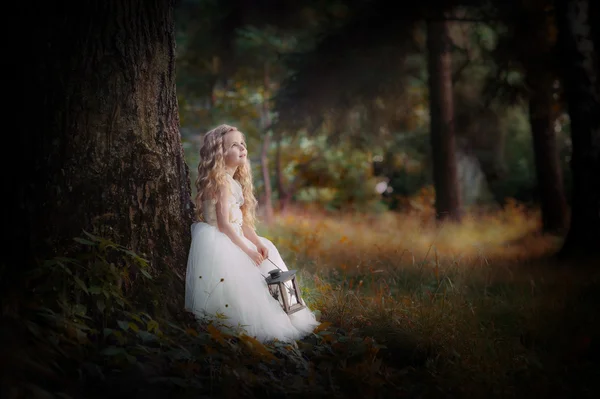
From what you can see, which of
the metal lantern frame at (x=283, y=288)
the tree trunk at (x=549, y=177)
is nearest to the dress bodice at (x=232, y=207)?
the metal lantern frame at (x=283, y=288)

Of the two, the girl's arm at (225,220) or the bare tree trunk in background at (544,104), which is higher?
the bare tree trunk in background at (544,104)

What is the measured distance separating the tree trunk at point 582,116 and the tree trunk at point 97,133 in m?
5.51

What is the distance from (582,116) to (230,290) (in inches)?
223

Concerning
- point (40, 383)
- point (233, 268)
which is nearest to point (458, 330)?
point (233, 268)

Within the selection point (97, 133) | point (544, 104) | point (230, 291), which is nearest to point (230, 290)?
point (230, 291)

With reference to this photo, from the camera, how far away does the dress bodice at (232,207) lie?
4.14 m

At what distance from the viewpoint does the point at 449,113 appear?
10.7 m

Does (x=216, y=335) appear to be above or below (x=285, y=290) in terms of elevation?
below

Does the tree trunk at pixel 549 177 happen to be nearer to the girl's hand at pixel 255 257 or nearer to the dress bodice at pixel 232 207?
the dress bodice at pixel 232 207

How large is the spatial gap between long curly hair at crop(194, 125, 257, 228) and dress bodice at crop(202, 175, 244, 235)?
5 centimetres

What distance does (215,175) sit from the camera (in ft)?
13.9

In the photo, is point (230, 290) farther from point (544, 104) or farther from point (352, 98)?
point (352, 98)

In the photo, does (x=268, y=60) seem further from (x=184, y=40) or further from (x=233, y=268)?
(x=233, y=268)

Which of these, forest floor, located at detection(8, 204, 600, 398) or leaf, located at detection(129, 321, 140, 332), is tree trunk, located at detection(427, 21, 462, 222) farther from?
leaf, located at detection(129, 321, 140, 332)
